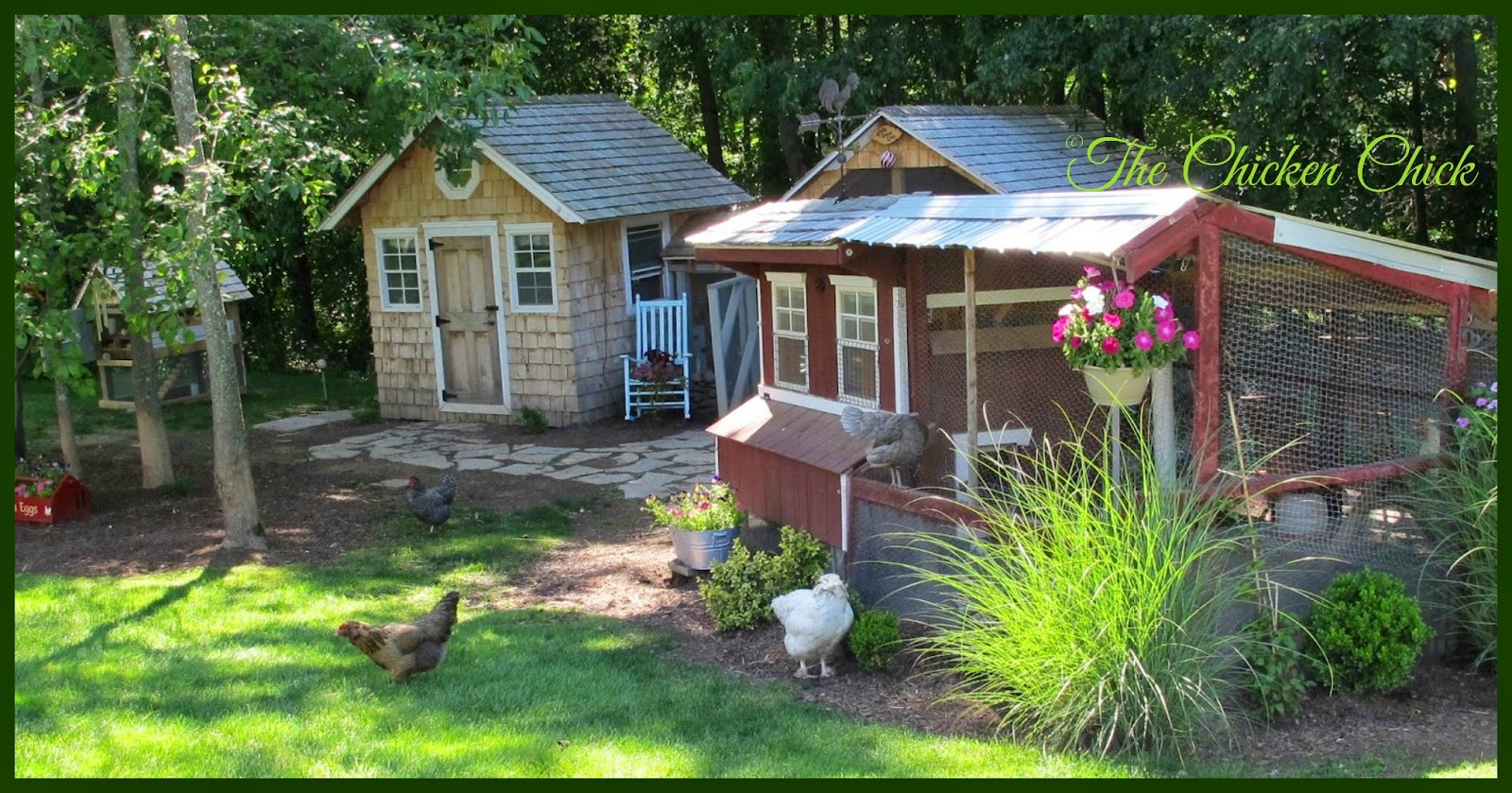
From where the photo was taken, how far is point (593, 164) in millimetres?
13992

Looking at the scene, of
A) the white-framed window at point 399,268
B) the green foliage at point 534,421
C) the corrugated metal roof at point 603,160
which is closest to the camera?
the corrugated metal roof at point 603,160

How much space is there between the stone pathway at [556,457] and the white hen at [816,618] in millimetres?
3967

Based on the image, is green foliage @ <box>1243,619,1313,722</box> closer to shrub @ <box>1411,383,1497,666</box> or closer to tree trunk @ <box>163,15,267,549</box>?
shrub @ <box>1411,383,1497,666</box>

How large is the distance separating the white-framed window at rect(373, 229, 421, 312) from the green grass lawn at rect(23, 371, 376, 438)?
1646 mm

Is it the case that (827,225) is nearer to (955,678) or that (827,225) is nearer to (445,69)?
(955,678)

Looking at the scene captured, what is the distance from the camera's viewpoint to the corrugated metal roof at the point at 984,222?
5.69m

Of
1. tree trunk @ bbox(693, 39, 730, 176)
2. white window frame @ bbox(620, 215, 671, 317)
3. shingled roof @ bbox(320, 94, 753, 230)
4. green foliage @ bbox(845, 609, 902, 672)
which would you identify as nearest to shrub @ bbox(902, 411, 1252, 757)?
green foliage @ bbox(845, 609, 902, 672)

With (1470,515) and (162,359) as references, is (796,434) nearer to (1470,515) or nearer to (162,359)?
(1470,515)

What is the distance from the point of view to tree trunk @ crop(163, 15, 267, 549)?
26.9ft

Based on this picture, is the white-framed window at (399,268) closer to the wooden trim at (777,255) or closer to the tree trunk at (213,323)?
the tree trunk at (213,323)

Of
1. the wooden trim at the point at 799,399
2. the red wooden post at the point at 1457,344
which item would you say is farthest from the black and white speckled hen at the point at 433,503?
the red wooden post at the point at 1457,344

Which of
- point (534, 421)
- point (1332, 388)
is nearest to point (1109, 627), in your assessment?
point (1332, 388)

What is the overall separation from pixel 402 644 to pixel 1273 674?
3.74 metres

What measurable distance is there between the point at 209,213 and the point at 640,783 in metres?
5.39
